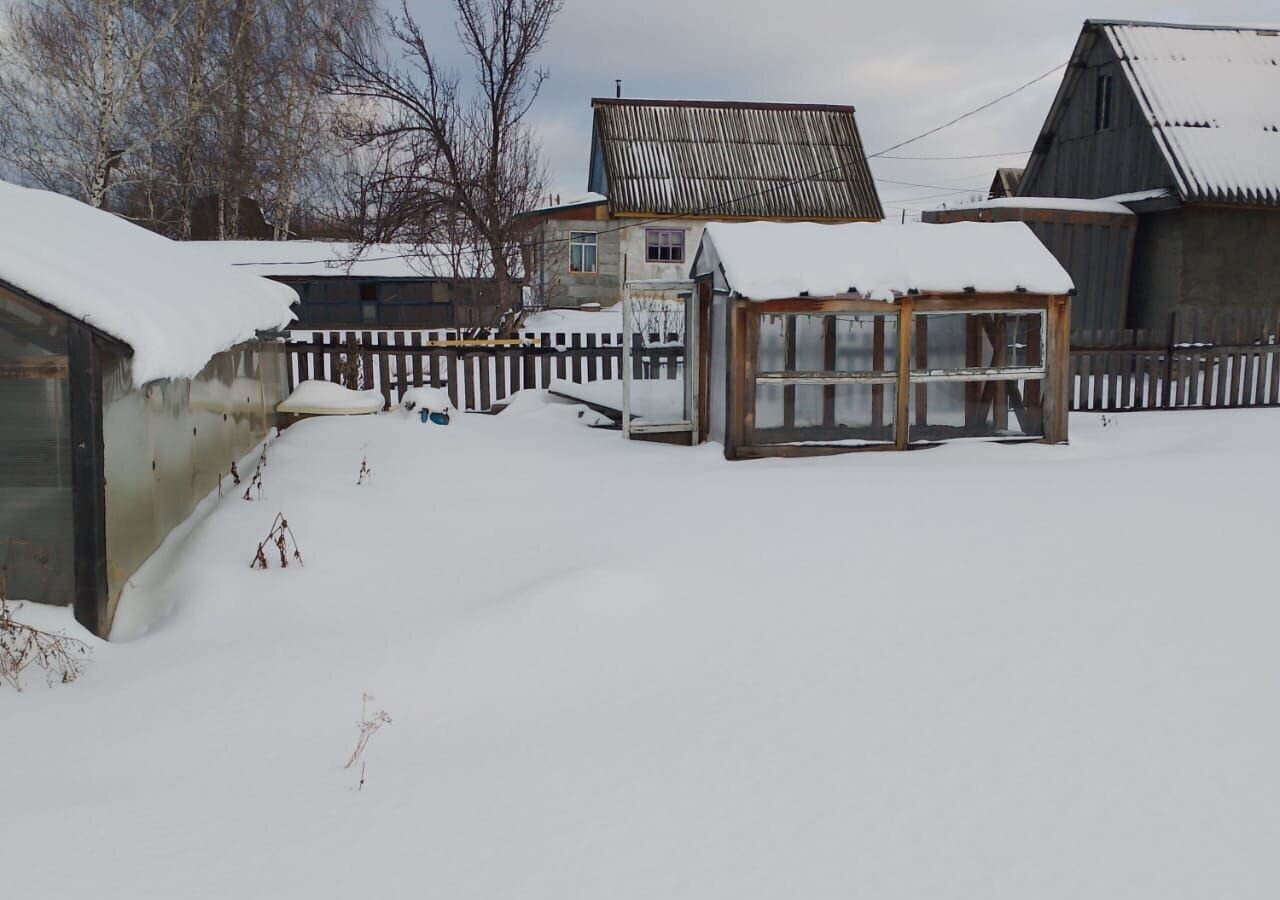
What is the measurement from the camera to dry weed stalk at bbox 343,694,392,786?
3969 mm

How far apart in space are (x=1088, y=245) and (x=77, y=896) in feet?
54.4

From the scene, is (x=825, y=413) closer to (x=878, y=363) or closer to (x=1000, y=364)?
(x=878, y=363)

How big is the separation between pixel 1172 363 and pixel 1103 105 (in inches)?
265

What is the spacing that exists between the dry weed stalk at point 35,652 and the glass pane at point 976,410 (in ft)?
23.7

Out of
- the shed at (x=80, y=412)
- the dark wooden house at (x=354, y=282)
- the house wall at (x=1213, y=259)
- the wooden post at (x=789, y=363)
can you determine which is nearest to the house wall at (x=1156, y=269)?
the house wall at (x=1213, y=259)

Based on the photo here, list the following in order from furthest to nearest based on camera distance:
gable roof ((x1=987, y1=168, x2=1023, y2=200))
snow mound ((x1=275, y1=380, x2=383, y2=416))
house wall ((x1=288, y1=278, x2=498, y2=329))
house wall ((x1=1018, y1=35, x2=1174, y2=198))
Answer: gable roof ((x1=987, y1=168, x2=1023, y2=200))
house wall ((x1=288, y1=278, x2=498, y2=329))
house wall ((x1=1018, y1=35, x2=1174, y2=198))
snow mound ((x1=275, y1=380, x2=383, y2=416))

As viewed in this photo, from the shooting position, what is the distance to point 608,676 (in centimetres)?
475

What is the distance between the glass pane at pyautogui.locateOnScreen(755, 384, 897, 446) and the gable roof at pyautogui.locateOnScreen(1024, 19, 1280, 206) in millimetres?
8623

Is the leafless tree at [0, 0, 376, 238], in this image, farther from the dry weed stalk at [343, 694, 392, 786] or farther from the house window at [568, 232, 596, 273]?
the dry weed stalk at [343, 694, 392, 786]

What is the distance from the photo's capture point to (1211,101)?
16906 mm

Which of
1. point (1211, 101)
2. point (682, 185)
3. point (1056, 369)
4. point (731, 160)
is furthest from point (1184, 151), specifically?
point (731, 160)

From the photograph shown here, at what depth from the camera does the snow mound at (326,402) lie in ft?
39.5

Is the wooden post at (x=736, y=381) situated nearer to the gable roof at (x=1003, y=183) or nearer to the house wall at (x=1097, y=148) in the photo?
the house wall at (x=1097, y=148)

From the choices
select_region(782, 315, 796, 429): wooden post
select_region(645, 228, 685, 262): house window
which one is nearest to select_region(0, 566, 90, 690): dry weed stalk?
select_region(782, 315, 796, 429): wooden post
